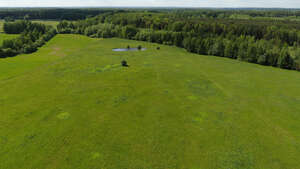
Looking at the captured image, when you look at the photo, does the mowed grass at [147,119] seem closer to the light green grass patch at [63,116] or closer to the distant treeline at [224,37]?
the light green grass patch at [63,116]

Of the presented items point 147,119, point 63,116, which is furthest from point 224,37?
point 63,116

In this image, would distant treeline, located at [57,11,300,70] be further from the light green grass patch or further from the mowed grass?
the light green grass patch

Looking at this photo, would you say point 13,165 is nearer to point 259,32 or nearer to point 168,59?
point 168,59

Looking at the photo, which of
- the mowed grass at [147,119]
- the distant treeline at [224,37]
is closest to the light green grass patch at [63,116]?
the mowed grass at [147,119]

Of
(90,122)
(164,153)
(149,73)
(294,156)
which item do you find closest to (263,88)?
(294,156)

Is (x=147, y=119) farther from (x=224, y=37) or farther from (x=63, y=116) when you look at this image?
(x=224, y=37)

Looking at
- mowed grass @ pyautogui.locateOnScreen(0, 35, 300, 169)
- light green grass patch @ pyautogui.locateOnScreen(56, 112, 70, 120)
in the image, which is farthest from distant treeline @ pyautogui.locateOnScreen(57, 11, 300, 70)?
light green grass patch @ pyautogui.locateOnScreen(56, 112, 70, 120)
